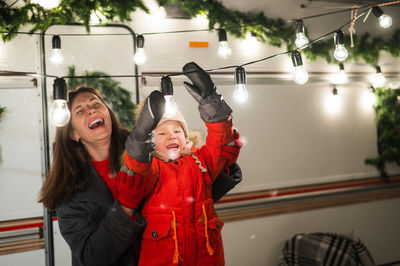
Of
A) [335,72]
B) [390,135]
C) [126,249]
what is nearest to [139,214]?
[126,249]

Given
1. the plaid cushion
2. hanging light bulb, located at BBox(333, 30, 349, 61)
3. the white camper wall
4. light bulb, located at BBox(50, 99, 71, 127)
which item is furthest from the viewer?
the plaid cushion

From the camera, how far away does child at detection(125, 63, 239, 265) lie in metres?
1.99

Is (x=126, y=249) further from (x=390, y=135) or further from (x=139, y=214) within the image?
(x=390, y=135)

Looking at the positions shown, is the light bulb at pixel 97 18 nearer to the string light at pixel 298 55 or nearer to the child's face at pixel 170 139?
the string light at pixel 298 55

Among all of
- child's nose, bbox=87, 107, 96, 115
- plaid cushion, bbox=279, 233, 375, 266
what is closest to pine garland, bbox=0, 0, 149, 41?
child's nose, bbox=87, 107, 96, 115

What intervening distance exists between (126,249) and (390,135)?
3.83 meters

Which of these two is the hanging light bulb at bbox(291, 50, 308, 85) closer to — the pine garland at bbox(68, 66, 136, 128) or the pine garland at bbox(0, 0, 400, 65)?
the pine garland at bbox(0, 0, 400, 65)

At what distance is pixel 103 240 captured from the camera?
2021 mm

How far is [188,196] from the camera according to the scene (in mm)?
2084

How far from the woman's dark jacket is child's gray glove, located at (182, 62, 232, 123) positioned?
0.52 meters

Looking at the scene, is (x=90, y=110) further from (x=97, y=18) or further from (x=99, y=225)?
(x=97, y=18)

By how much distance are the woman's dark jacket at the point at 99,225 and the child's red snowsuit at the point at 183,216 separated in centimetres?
11

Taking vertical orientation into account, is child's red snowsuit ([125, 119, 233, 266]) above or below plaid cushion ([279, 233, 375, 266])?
above

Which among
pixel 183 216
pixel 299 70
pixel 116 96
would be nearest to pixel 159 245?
pixel 183 216
